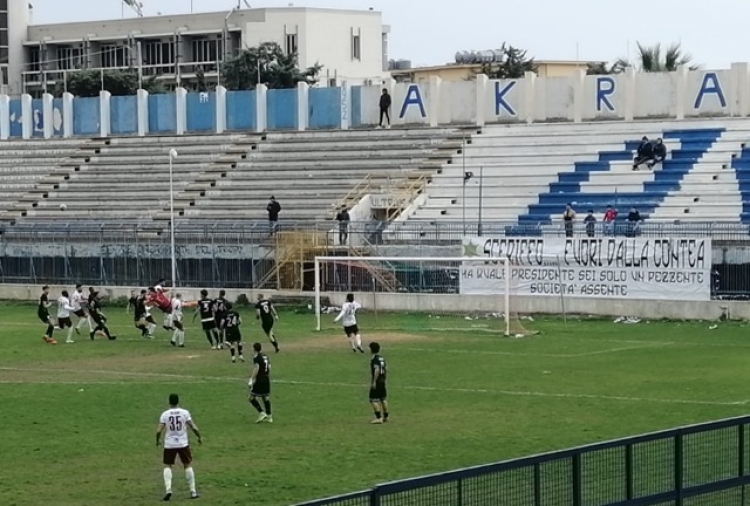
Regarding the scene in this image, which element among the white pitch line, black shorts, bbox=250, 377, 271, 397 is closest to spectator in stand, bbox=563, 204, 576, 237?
the white pitch line

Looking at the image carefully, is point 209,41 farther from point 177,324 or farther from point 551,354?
point 551,354

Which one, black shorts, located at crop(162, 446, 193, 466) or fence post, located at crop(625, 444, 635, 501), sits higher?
fence post, located at crop(625, 444, 635, 501)

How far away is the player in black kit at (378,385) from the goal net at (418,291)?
18799mm

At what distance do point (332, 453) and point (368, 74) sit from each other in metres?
91.6

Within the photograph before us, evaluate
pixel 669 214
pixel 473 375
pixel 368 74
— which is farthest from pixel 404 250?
pixel 368 74

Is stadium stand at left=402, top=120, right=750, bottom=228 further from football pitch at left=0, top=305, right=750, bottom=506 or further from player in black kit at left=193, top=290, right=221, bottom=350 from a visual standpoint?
player in black kit at left=193, top=290, right=221, bottom=350

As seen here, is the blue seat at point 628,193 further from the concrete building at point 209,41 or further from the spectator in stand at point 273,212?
the concrete building at point 209,41

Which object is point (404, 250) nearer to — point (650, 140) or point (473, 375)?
point (650, 140)

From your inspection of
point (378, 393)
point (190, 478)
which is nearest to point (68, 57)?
point (378, 393)

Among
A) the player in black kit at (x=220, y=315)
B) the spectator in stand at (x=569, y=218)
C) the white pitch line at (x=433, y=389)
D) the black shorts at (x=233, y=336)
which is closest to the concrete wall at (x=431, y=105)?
the spectator in stand at (x=569, y=218)

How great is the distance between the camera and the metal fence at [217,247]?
47.2 meters

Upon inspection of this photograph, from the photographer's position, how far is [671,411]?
28797mm

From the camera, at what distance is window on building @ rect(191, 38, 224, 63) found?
115 meters

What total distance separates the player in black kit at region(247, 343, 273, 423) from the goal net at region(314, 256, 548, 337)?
18709 millimetres
